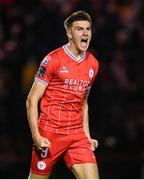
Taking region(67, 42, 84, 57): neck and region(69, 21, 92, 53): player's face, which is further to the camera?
region(67, 42, 84, 57): neck

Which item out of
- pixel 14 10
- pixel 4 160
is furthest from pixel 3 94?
pixel 14 10

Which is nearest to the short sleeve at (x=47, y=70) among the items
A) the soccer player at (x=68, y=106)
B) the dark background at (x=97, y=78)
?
the soccer player at (x=68, y=106)

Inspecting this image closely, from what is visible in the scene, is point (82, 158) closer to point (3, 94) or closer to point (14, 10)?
point (3, 94)

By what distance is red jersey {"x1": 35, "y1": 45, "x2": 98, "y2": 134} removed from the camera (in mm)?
6426

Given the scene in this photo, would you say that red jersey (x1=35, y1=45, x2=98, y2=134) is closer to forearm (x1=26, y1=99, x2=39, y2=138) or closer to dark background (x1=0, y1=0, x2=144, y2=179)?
forearm (x1=26, y1=99, x2=39, y2=138)

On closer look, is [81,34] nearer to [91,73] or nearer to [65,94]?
[91,73]

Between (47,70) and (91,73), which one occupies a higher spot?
(47,70)

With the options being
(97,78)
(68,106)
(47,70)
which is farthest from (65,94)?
(97,78)

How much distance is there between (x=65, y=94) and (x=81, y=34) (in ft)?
1.96

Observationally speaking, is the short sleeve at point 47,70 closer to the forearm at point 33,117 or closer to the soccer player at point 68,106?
the soccer player at point 68,106

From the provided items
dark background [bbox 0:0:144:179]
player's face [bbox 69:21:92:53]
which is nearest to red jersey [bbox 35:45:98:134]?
player's face [bbox 69:21:92:53]

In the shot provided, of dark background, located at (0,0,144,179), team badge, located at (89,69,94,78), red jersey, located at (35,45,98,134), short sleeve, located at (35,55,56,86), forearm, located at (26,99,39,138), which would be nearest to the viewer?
forearm, located at (26,99,39,138)

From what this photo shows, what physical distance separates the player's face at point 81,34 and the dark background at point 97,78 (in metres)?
3.44

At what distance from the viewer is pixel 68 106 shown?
6.50 metres
